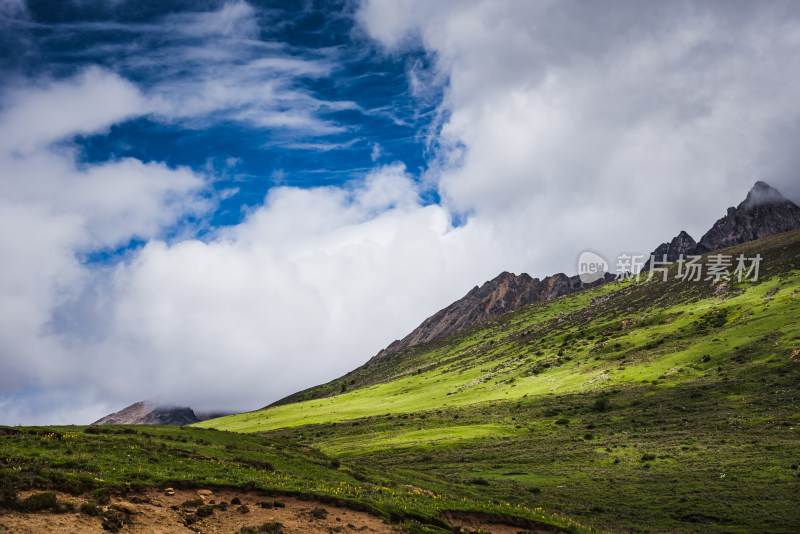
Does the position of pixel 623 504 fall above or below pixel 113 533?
below

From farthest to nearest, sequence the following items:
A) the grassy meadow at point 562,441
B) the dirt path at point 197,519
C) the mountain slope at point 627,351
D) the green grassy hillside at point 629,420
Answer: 1. the mountain slope at point 627,351
2. the green grassy hillside at point 629,420
3. the grassy meadow at point 562,441
4. the dirt path at point 197,519

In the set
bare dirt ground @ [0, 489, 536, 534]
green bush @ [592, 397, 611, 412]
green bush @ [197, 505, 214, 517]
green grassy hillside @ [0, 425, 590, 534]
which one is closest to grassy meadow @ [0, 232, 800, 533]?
green grassy hillside @ [0, 425, 590, 534]

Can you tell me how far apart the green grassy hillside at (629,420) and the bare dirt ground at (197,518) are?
22.5m

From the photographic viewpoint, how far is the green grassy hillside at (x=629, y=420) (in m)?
49.1

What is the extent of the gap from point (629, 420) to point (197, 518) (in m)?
90.2

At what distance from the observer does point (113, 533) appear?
20.3 m

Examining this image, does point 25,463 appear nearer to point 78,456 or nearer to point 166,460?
point 78,456

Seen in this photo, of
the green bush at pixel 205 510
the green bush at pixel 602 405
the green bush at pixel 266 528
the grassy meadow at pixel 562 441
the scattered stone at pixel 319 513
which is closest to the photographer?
the green bush at pixel 266 528

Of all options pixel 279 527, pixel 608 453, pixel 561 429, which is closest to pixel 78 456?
pixel 279 527

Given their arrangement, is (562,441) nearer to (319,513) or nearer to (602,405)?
(602,405)

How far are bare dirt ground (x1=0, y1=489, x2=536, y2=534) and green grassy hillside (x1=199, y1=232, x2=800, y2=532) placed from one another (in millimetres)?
22462

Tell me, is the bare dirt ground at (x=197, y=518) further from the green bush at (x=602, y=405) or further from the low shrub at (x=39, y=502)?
the green bush at (x=602, y=405)

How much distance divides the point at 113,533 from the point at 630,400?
108 metres

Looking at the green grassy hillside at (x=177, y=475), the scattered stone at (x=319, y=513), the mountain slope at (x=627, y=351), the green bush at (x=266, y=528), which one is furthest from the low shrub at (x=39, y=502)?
the mountain slope at (x=627, y=351)
